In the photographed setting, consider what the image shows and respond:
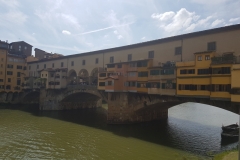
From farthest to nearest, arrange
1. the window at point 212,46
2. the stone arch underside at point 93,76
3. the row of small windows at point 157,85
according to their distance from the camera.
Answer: the stone arch underside at point 93,76 < the row of small windows at point 157,85 < the window at point 212,46

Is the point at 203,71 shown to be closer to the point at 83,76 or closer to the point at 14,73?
the point at 83,76

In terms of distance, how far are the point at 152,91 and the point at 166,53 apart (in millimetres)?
7052

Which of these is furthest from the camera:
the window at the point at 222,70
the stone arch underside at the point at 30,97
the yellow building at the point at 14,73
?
the stone arch underside at the point at 30,97

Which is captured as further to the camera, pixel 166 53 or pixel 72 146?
pixel 166 53

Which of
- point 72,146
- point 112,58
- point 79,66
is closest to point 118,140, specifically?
point 72,146

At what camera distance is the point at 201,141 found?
25719mm

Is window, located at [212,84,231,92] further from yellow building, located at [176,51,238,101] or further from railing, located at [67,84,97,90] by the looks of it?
railing, located at [67,84,97,90]

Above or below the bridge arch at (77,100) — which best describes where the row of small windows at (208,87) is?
above

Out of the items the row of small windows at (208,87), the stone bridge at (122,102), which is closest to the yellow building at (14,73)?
the stone bridge at (122,102)

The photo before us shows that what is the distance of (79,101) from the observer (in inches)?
2280

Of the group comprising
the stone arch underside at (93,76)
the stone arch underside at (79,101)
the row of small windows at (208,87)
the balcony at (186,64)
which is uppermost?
the balcony at (186,64)

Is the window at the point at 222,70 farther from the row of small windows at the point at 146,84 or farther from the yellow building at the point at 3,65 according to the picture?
the yellow building at the point at 3,65

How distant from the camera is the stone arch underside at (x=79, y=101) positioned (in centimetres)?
5309

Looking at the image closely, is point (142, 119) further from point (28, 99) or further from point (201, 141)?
point (28, 99)
